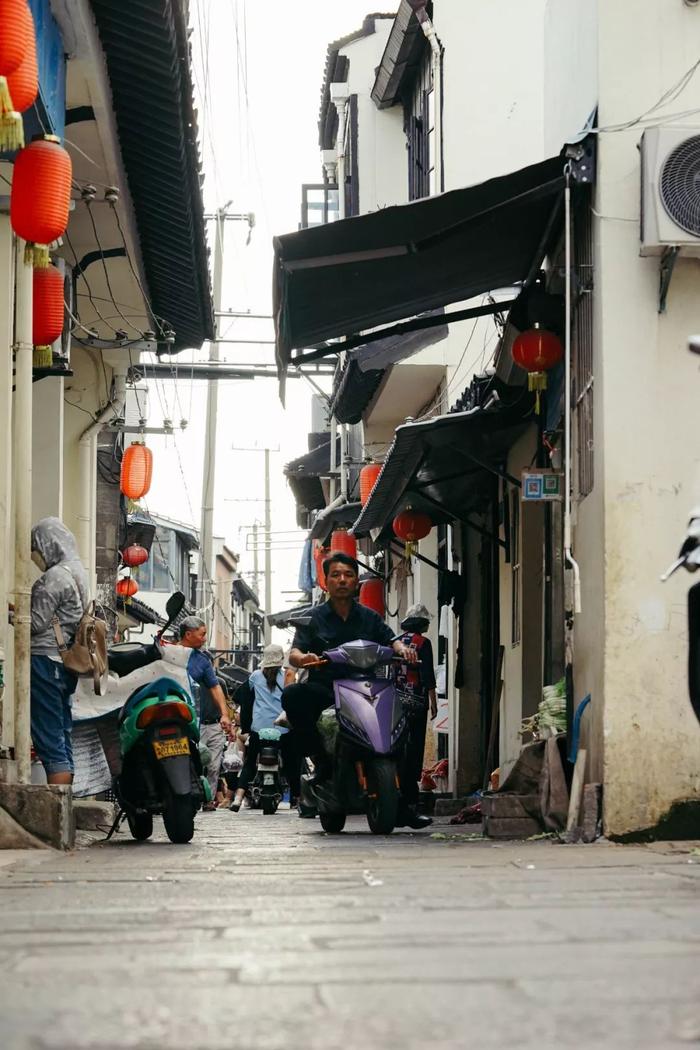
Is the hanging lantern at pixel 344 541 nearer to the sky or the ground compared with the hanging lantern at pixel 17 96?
nearer to the ground

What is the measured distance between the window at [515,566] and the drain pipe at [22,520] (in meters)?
5.41

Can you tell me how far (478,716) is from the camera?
17078 millimetres

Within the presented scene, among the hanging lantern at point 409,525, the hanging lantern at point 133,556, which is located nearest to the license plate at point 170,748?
the hanging lantern at point 409,525

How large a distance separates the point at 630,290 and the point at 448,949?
546 centimetres

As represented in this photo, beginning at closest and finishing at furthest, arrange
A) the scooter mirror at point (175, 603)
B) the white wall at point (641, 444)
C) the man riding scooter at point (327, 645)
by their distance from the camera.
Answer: the white wall at point (641, 444) → the scooter mirror at point (175, 603) → the man riding scooter at point (327, 645)

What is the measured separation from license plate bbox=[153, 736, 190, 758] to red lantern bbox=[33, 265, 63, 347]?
3910 millimetres

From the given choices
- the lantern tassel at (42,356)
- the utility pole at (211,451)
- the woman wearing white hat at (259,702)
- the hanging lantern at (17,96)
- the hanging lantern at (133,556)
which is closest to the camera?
the hanging lantern at (17,96)

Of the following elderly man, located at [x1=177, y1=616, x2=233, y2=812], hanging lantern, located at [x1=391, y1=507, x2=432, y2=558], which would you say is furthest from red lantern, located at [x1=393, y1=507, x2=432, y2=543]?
elderly man, located at [x1=177, y1=616, x2=233, y2=812]

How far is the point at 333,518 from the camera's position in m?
28.4

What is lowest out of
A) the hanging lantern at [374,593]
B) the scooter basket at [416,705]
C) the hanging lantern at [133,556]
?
the scooter basket at [416,705]

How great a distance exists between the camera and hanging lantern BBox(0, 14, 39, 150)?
674 cm

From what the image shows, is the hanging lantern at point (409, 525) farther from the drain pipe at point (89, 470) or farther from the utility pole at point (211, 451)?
the utility pole at point (211, 451)

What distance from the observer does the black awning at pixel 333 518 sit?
26.6 meters

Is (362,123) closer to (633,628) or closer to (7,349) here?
(7,349)
